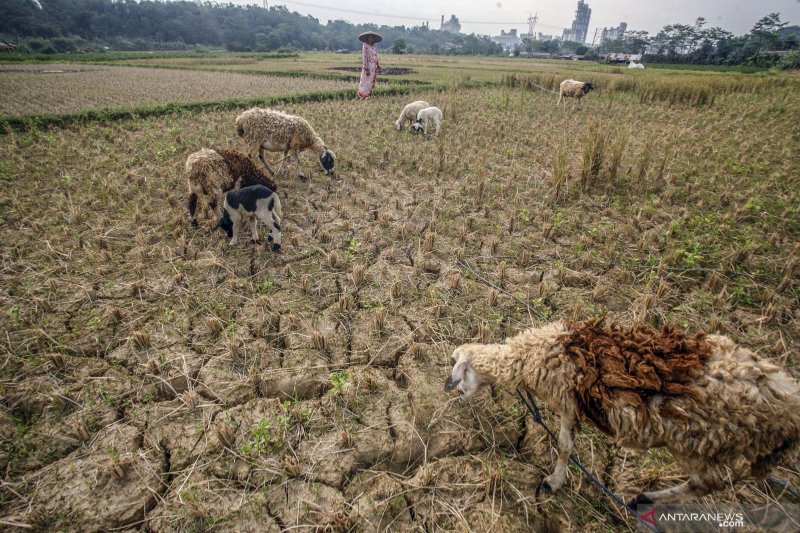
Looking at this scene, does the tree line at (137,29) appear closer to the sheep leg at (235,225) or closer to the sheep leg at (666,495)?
→ the sheep leg at (235,225)

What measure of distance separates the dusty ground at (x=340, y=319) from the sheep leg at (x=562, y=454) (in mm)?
108

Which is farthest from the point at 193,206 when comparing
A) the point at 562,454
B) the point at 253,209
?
the point at 562,454

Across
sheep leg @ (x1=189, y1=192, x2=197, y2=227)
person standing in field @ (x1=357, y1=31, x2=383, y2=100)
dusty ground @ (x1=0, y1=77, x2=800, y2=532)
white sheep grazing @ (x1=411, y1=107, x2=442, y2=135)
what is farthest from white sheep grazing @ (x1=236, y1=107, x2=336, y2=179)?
person standing in field @ (x1=357, y1=31, x2=383, y2=100)

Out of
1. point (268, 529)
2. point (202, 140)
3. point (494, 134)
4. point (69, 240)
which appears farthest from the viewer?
point (494, 134)

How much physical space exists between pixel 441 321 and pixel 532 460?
1.63 metres

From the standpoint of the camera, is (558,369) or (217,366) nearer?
(558,369)

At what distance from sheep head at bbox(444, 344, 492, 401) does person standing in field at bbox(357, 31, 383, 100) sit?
14980 millimetres

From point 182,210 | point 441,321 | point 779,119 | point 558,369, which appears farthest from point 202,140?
point 779,119

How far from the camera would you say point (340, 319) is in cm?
396

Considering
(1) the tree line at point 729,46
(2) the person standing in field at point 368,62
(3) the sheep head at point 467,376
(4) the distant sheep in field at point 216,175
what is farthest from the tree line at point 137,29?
(3) the sheep head at point 467,376

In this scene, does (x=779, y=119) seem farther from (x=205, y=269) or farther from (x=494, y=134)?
(x=205, y=269)

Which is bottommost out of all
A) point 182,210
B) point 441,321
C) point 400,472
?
point 400,472

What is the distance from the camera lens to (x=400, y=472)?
2658 millimetres

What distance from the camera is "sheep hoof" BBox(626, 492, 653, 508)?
2.33 meters
